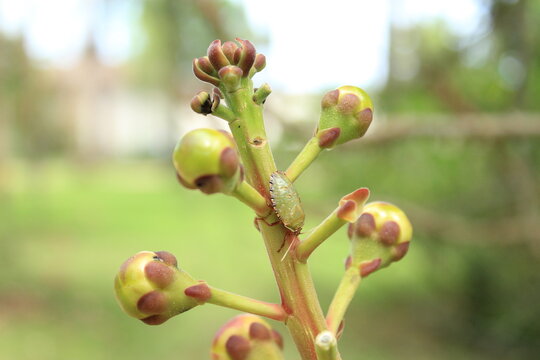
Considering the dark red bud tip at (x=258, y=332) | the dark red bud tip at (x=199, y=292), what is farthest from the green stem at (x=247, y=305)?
the dark red bud tip at (x=258, y=332)

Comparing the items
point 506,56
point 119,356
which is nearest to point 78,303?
point 119,356

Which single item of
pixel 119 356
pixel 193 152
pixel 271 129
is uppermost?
pixel 193 152

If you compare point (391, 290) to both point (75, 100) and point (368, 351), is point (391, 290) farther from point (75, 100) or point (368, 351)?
point (75, 100)

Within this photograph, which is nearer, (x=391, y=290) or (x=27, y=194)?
(x=391, y=290)

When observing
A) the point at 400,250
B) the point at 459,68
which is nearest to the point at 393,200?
the point at 459,68

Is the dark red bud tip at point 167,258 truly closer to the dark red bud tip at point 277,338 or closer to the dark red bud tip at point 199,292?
the dark red bud tip at point 199,292

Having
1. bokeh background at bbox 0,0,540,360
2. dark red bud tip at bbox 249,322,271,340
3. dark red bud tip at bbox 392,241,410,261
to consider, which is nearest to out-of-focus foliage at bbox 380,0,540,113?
bokeh background at bbox 0,0,540,360
